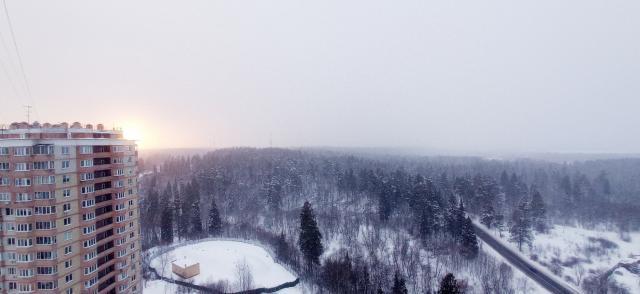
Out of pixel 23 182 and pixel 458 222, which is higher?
pixel 23 182

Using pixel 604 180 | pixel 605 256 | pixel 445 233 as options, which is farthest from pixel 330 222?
pixel 604 180

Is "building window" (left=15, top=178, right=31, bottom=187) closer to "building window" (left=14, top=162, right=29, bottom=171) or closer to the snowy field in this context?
"building window" (left=14, top=162, right=29, bottom=171)

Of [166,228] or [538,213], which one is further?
[538,213]

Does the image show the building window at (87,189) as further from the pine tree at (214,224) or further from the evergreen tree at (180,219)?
the evergreen tree at (180,219)

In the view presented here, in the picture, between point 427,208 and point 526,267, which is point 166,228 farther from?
point 526,267

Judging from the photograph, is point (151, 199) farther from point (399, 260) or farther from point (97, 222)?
point (399, 260)

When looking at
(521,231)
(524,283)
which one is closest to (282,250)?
(524,283)

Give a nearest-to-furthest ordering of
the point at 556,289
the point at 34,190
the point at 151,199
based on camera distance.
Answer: the point at 34,190 → the point at 556,289 → the point at 151,199

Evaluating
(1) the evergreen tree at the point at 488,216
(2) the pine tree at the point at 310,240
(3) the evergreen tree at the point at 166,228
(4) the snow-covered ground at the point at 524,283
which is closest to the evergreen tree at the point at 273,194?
(3) the evergreen tree at the point at 166,228
